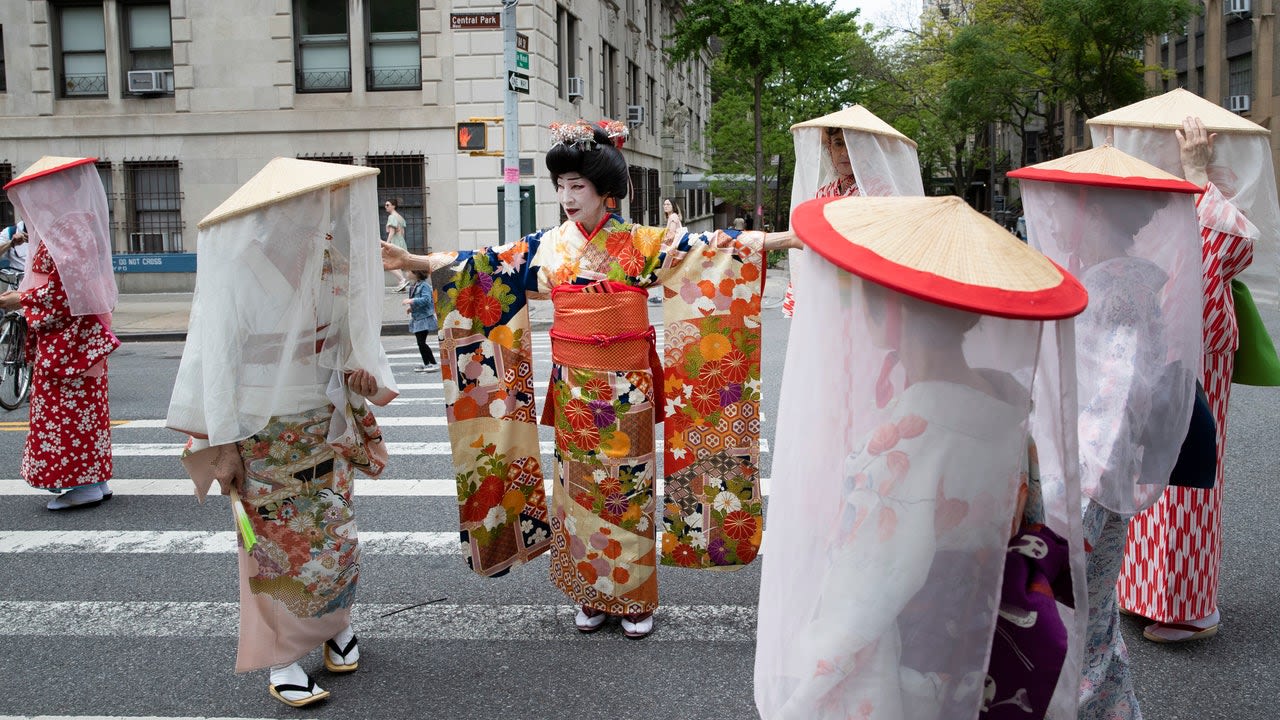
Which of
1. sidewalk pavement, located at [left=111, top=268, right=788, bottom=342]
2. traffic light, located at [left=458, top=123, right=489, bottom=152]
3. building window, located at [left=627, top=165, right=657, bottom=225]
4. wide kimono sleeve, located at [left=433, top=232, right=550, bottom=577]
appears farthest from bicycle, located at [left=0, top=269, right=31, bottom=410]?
building window, located at [left=627, top=165, right=657, bottom=225]

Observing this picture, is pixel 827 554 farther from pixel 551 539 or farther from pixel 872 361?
pixel 551 539

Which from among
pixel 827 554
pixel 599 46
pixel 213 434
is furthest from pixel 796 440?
pixel 599 46

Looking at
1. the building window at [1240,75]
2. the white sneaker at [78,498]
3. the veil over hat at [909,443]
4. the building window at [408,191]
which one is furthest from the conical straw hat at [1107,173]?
the building window at [1240,75]

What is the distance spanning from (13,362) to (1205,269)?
9880 millimetres

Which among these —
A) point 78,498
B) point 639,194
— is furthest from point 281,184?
point 639,194

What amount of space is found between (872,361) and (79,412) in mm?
5789

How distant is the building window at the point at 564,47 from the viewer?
22.3 metres

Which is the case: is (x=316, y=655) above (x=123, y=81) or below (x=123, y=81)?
below

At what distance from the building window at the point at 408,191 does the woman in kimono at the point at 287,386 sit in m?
17.0

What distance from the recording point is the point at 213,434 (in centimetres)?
349

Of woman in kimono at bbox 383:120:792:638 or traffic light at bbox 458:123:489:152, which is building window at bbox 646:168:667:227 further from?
woman in kimono at bbox 383:120:792:638

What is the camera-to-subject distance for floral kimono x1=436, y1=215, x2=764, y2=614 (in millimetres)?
4207

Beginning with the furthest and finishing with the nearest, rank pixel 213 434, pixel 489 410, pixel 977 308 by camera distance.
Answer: pixel 489 410 → pixel 213 434 → pixel 977 308

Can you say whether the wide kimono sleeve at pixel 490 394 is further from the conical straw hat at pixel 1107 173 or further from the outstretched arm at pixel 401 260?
the conical straw hat at pixel 1107 173
